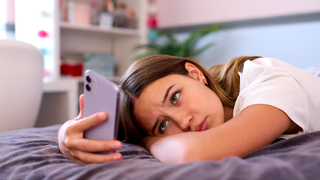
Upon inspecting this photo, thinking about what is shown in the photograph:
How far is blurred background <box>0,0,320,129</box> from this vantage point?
80.1 inches

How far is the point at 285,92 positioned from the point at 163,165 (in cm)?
42

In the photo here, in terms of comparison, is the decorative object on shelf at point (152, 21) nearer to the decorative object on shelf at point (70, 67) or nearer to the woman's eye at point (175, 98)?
the decorative object on shelf at point (70, 67)

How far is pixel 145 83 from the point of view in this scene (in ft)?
2.73

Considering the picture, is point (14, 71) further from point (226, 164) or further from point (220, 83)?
point (226, 164)

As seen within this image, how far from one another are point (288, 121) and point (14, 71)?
1.18m

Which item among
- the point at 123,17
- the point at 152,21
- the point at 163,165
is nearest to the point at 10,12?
the point at 123,17

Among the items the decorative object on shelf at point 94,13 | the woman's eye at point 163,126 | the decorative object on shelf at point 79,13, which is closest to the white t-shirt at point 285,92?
the woman's eye at point 163,126

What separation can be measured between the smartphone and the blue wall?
1.91 m

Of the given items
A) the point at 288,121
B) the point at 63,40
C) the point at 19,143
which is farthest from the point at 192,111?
the point at 63,40

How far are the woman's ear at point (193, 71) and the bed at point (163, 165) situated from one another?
0.34 meters

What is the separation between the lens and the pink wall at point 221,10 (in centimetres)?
206

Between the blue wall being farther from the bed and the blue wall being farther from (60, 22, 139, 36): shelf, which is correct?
the bed

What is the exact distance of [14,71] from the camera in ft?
4.17

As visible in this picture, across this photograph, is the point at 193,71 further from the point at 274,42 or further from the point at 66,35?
the point at 66,35
